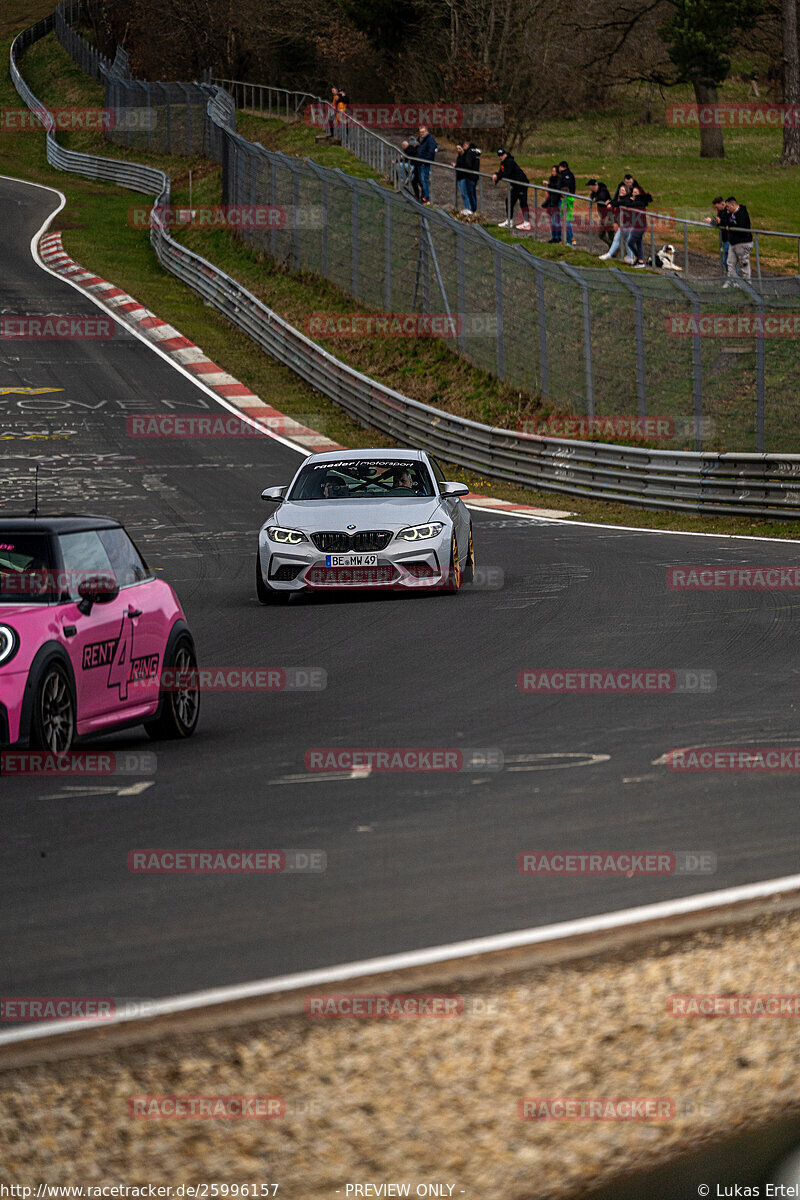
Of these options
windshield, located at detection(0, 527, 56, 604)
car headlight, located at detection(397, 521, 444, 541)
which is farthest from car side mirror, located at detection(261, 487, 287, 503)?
windshield, located at detection(0, 527, 56, 604)

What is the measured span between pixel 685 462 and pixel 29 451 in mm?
12649

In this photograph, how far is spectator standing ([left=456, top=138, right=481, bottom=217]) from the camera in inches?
1427

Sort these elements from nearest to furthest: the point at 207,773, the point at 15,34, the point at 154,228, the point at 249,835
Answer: the point at 249,835 → the point at 207,773 → the point at 154,228 → the point at 15,34

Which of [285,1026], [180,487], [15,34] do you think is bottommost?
[180,487]

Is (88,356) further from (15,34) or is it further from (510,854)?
(15,34)

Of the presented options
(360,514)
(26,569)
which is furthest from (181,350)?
(26,569)

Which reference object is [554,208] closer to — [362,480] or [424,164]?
[424,164]

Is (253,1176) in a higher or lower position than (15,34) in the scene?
lower

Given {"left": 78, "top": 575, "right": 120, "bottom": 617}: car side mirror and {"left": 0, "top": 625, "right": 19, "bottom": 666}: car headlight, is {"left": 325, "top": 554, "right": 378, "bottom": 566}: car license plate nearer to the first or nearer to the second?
{"left": 78, "top": 575, "right": 120, "bottom": 617}: car side mirror

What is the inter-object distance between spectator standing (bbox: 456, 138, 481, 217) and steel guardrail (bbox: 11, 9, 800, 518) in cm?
527

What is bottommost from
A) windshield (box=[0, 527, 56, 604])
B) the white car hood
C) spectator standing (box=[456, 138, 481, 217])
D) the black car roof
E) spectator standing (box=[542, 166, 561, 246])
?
the white car hood

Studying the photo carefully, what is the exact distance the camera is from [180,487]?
84.4 feet

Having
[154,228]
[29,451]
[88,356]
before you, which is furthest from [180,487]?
[154,228]

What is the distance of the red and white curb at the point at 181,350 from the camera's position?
31156 mm
